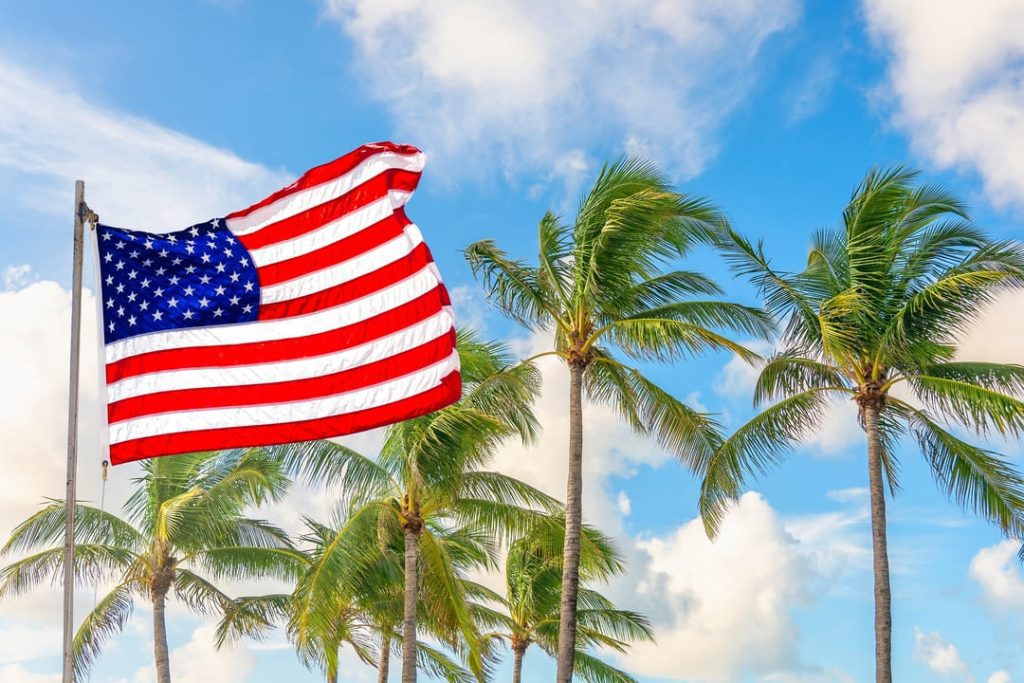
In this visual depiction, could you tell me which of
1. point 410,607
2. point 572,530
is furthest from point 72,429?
point 410,607

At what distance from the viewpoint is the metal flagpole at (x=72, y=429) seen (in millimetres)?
10703

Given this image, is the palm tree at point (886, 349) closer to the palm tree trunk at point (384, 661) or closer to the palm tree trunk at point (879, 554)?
the palm tree trunk at point (879, 554)

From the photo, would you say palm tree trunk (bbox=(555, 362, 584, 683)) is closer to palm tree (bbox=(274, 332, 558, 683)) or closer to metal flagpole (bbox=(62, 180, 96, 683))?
palm tree (bbox=(274, 332, 558, 683))

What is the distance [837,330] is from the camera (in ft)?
81.5

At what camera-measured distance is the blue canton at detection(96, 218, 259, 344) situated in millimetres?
12578

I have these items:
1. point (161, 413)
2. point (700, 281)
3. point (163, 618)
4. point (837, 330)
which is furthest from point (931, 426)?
point (163, 618)

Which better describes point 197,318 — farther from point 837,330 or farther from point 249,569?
point 249,569

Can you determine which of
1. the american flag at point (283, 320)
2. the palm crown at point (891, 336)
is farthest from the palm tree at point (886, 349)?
the american flag at point (283, 320)

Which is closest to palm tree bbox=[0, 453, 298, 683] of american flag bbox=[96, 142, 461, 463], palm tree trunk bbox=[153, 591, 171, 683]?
palm tree trunk bbox=[153, 591, 171, 683]

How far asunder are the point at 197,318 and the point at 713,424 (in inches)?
593

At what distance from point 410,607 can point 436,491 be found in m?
2.88

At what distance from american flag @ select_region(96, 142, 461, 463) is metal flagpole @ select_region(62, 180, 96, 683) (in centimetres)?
68

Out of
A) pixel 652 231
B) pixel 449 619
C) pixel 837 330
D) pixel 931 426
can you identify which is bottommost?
pixel 449 619

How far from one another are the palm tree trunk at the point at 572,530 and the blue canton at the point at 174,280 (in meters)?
12.5
